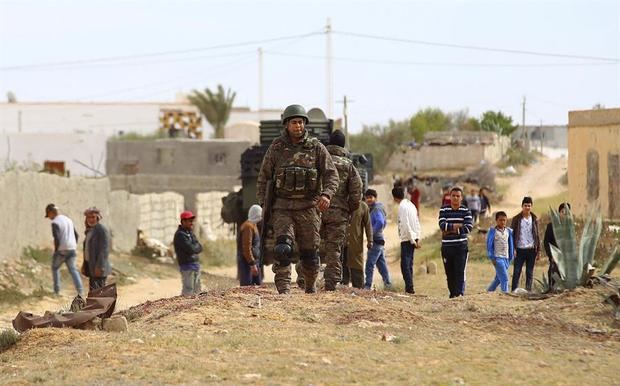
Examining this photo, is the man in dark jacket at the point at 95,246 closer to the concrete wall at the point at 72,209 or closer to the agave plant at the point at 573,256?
the concrete wall at the point at 72,209

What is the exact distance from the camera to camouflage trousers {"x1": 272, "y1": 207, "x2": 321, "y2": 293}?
12070 millimetres

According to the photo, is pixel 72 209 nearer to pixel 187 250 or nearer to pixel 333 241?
pixel 187 250

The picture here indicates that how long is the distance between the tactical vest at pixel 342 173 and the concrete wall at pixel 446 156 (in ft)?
168

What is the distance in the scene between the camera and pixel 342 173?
1337 centimetres

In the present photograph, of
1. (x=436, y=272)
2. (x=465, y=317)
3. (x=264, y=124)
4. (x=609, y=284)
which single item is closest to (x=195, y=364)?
(x=465, y=317)

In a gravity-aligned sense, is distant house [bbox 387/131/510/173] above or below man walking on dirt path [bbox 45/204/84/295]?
above

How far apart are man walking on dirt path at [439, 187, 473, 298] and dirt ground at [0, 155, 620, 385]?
1869 millimetres

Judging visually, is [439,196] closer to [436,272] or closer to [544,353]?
[436,272]

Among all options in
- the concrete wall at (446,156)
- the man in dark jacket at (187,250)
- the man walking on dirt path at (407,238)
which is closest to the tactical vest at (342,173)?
the man walking on dirt path at (407,238)

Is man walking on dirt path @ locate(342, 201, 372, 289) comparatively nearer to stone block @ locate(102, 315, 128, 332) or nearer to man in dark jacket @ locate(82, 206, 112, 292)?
man in dark jacket @ locate(82, 206, 112, 292)

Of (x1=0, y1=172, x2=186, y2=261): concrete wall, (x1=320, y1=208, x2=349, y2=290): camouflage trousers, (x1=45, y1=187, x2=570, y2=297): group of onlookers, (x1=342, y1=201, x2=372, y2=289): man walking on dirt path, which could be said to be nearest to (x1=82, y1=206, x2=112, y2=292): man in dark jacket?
(x1=45, y1=187, x2=570, y2=297): group of onlookers

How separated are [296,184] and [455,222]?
3.01 meters

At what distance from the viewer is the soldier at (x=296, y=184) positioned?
11.9 meters

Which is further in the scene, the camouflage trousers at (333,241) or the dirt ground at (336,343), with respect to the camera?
the camouflage trousers at (333,241)
